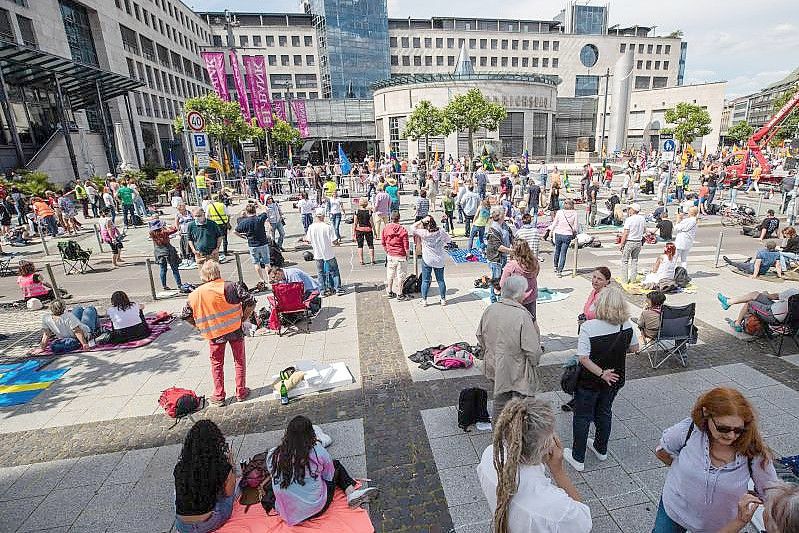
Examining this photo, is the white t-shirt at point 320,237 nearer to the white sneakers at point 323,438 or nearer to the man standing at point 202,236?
the man standing at point 202,236

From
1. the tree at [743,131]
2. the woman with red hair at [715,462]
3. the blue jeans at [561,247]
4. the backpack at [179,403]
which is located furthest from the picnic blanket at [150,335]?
the tree at [743,131]

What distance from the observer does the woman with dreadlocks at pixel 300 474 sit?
337cm

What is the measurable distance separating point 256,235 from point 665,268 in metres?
9.14

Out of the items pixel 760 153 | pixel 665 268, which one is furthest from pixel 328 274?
pixel 760 153

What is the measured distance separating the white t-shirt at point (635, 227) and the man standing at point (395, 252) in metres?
4.81

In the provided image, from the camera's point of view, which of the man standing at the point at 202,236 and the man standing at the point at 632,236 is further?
the man standing at the point at 202,236

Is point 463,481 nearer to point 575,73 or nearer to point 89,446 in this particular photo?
point 89,446

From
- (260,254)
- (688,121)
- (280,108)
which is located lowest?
(260,254)

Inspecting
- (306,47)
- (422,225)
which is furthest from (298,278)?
(306,47)

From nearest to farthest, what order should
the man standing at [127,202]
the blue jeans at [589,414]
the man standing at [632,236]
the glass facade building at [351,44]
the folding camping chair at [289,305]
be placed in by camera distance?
→ 1. the blue jeans at [589,414]
2. the folding camping chair at [289,305]
3. the man standing at [632,236]
4. the man standing at [127,202]
5. the glass facade building at [351,44]

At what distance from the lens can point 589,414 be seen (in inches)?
157

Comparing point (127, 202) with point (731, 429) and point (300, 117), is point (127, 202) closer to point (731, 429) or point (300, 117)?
point (731, 429)

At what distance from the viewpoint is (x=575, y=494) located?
2.32 m

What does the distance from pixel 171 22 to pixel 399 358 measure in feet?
209
